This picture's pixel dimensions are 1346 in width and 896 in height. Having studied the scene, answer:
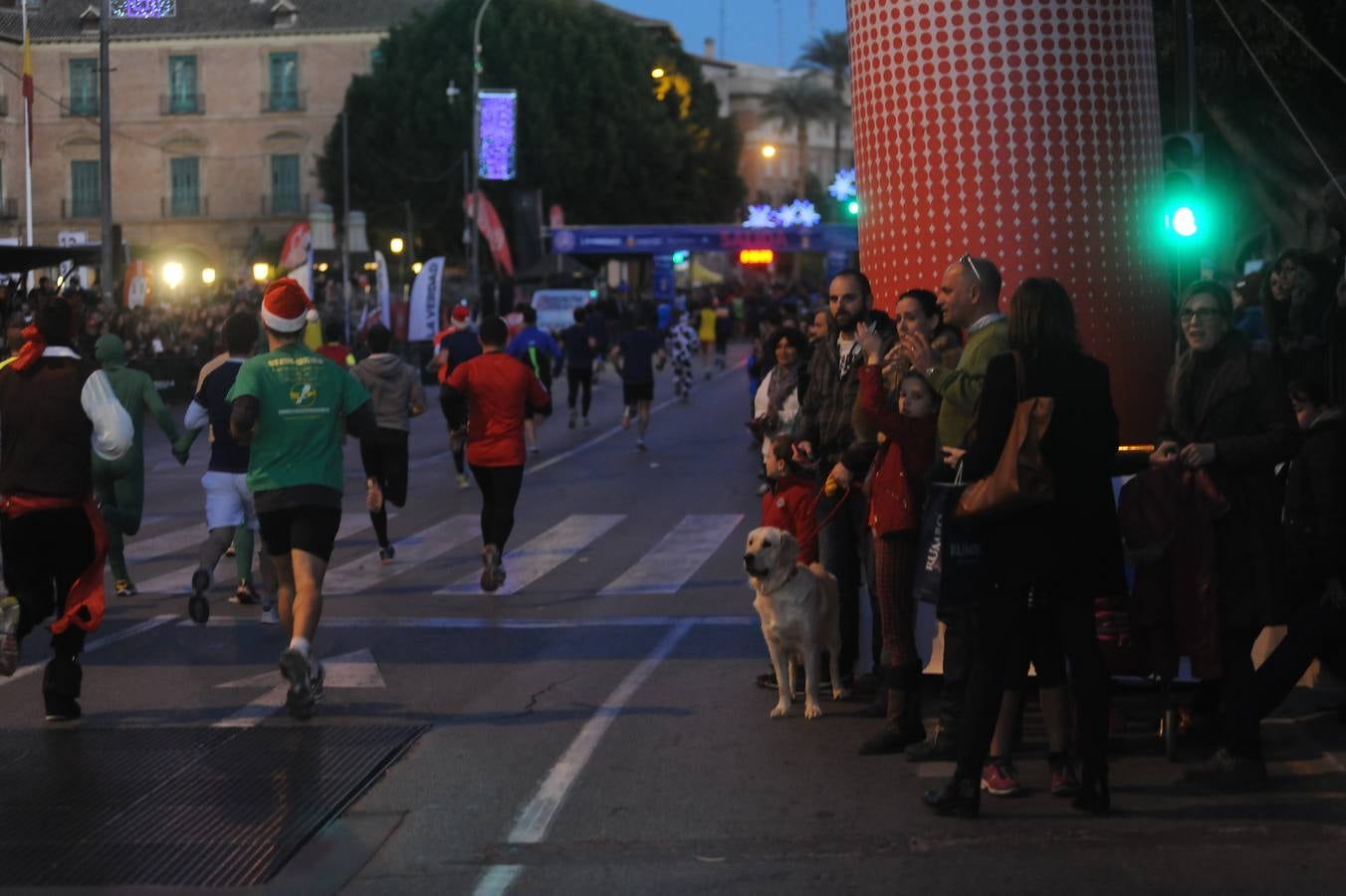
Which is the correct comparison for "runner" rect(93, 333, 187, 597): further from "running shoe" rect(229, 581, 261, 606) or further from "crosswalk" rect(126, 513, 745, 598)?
"running shoe" rect(229, 581, 261, 606)

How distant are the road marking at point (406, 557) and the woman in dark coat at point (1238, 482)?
699 cm

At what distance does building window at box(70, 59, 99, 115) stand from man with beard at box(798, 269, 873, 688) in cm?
6101

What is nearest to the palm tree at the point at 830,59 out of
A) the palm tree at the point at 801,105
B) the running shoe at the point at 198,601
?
the palm tree at the point at 801,105

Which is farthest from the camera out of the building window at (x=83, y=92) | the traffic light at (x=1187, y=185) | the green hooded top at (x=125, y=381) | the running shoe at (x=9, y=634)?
the building window at (x=83, y=92)

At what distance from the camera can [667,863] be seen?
660cm

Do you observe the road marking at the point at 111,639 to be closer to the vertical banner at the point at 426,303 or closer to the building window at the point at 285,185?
the vertical banner at the point at 426,303

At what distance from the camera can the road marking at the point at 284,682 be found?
927 cm

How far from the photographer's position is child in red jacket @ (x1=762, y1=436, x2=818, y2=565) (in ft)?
31.4

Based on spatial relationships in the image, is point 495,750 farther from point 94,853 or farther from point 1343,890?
point 1343,890

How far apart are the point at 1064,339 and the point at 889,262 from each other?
8.64 ft

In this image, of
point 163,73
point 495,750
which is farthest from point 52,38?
point 163,73

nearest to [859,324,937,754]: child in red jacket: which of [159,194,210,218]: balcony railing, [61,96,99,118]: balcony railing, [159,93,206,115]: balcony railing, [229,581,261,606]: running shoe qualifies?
[229,581,261,606]: running shoe

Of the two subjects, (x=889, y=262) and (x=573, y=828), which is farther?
(x=889, y=262)

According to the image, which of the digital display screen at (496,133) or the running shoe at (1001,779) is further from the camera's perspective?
the digital display screen at (496,133)
